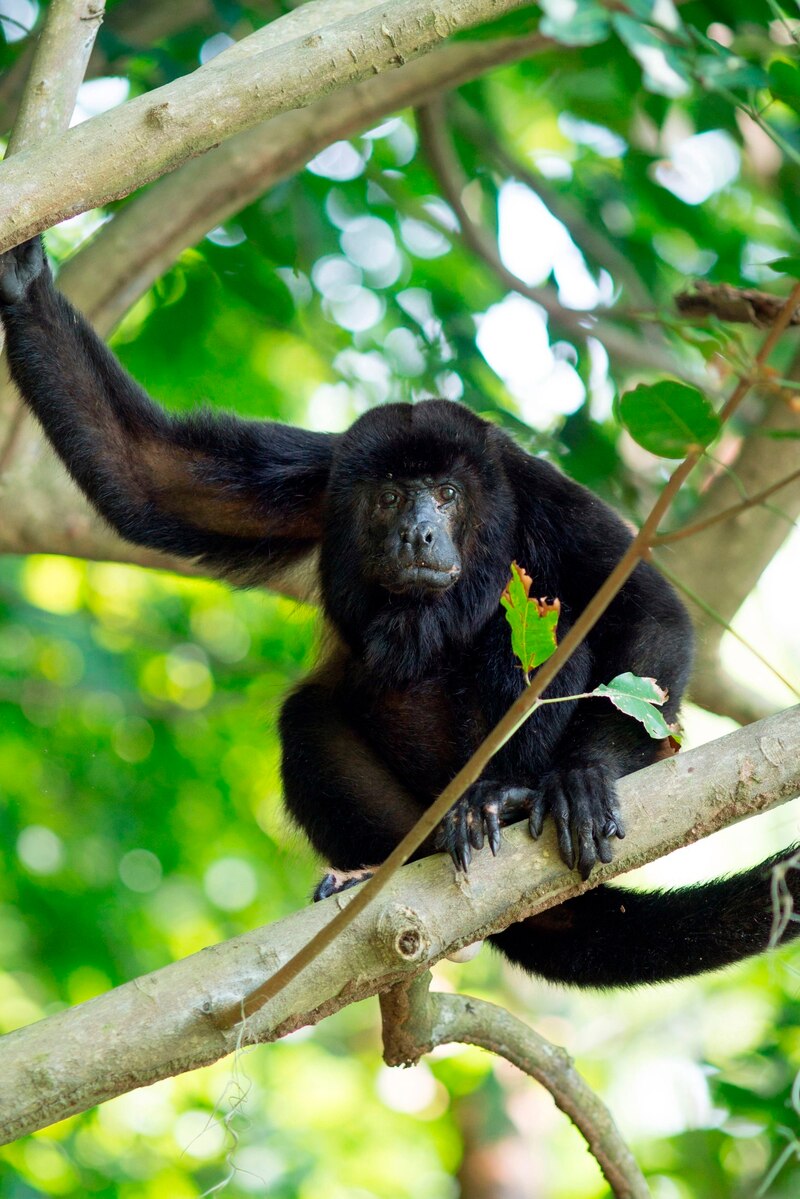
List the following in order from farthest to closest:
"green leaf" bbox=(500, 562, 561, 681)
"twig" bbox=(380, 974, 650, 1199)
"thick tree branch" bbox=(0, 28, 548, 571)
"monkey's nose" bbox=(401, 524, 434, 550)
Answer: "thick tree branch" bbox=(0, 28, 548, 571) → "monkey's nose" bbox=(401, 524, 434, 550) → "twig" bbox=(380, 974, 650, 1199) → "green leaf" bbox=(500, 562, 561, 681)

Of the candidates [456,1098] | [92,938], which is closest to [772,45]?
[92,938]

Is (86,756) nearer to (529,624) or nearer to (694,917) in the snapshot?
(694,917)

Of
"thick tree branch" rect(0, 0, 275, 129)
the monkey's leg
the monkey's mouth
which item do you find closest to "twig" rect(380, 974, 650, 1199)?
the monkey's leg

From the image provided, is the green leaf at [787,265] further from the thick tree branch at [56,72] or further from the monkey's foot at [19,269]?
the monkey's foot at [19,269]

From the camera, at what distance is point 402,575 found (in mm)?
3055

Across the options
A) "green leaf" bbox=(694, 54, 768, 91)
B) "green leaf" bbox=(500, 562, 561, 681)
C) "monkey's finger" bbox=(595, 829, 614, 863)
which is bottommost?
"monkey's finger" bbox=(595, 829, 614, 863)

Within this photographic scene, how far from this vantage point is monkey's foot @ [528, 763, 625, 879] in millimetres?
Result: 2260

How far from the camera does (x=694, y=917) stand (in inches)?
110

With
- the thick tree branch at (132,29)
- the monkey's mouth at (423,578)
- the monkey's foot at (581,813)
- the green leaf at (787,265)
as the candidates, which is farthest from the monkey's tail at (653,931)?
the thick tree branch at (132,29)

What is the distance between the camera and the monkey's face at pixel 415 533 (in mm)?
3041

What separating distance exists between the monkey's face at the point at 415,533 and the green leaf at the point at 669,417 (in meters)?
1.42

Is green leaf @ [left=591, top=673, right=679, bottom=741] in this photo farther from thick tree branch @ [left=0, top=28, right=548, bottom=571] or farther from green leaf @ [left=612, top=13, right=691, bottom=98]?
thick tree branch @ [left=0, top=28, right=548, bottom=571]

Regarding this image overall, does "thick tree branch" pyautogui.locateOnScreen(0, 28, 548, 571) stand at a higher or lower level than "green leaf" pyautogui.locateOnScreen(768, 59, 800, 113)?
lower

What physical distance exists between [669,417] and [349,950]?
1068mm
